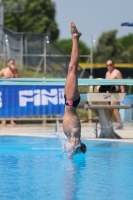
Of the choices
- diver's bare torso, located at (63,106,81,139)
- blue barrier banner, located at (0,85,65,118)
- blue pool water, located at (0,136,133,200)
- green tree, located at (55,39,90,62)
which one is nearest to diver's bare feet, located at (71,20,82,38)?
diver's bare torso, located at (63,106,81,139)

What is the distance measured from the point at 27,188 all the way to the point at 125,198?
1.09 metres

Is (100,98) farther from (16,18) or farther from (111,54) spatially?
(16,18)

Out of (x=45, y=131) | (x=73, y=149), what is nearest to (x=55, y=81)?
(x=45, y=131)

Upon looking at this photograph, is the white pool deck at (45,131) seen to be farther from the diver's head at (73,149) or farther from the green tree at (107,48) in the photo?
the green tree at (107,48)

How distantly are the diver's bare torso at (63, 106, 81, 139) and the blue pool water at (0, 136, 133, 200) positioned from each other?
1.12ft

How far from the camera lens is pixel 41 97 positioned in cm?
1453

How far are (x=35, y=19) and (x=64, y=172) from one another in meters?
91.6

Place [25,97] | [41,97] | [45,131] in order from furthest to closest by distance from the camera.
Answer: [45,131], [41,97], [25,97]

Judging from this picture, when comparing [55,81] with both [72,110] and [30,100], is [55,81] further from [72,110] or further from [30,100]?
[72,110]

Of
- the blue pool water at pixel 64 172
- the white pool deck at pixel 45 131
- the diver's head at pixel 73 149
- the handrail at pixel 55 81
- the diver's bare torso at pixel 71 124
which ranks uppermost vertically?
the handrail at pixel 55 81

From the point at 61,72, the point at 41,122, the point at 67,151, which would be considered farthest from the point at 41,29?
the point at 67,151

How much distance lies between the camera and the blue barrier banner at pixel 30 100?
1426cm

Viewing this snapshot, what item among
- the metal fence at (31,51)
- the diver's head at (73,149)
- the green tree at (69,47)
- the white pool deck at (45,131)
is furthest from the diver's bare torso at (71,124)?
the green tree at (69,47)

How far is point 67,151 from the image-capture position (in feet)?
33.1
